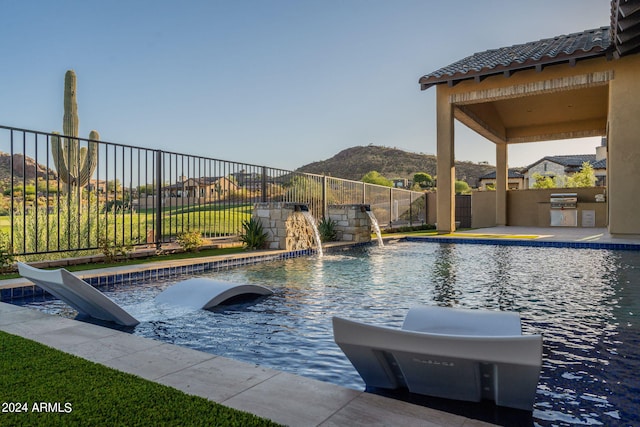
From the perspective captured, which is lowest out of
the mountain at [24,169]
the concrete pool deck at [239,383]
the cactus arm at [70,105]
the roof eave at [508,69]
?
the concrete pool deck at [239,383]

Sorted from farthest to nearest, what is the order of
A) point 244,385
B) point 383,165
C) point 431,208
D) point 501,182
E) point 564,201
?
point 383,165 → point 431,208 → point 501,182 → point 564,201 → point 244,385

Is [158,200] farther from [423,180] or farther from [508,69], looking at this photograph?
[423,180]

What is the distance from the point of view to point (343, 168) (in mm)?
52812

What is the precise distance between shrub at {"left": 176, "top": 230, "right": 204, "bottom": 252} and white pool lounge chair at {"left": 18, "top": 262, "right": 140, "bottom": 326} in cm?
459

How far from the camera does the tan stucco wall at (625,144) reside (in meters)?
10.7

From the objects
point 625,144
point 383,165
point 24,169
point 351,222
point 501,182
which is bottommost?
point 351,222

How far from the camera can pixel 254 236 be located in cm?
937

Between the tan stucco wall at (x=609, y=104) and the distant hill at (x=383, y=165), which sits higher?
the distant hill at (x=383, y=165)

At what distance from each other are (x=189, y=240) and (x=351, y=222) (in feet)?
15.0

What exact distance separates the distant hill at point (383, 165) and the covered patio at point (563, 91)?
34773mm

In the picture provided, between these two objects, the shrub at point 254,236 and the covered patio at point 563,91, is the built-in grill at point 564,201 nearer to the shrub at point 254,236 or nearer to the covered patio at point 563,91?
the covered patio at point 563,91

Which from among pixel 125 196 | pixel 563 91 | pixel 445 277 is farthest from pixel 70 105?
pixel 563 91

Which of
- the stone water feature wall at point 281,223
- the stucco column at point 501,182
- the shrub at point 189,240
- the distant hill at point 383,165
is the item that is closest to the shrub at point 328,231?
the stone water feature wall at point 281,223

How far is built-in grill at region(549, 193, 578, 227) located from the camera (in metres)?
17.5
